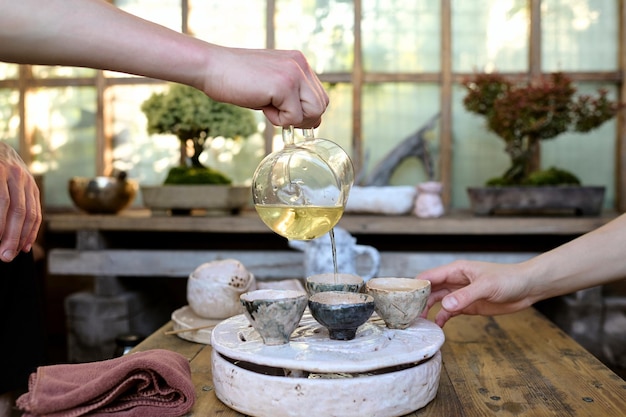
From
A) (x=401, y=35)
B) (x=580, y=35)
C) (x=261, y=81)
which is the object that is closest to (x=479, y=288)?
(x=261, y=81)

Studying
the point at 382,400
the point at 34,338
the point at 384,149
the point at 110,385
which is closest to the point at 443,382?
the point at 382,400

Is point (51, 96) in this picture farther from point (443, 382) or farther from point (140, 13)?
point (443, 382)

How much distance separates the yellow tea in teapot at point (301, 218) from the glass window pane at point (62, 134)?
6.70ft

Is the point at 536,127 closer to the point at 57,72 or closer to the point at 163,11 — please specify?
the point at 163,11

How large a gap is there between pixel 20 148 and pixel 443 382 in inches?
97.7

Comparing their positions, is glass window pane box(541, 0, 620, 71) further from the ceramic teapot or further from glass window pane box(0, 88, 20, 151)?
glass window pane box(0, 88, 20, 151)

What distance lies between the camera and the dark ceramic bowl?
3.01ft

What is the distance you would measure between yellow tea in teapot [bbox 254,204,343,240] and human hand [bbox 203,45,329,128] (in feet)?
0.61

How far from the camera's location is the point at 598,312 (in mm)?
2260

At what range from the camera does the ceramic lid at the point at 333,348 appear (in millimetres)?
868

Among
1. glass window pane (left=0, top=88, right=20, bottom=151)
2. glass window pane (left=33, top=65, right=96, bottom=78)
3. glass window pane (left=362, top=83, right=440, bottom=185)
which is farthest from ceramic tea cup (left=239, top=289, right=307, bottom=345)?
glass window pane (left=0, top=88, right=20, bottom=151)

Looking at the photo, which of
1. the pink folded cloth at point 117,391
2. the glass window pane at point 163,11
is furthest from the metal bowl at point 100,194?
the pink folded cloth at point 117,391

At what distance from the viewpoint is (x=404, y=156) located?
2670 mm

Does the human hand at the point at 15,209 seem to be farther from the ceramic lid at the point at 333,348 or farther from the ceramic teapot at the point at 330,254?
the ceramic teapot at the point at 330,254
